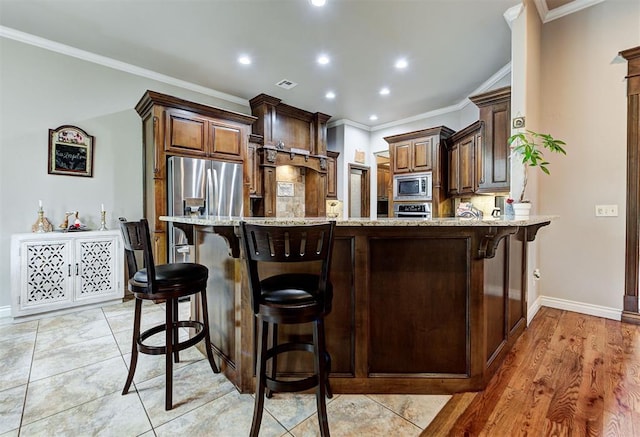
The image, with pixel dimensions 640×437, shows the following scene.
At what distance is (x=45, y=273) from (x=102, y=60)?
8.27ft

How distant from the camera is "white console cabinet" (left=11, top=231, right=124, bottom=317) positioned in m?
2.89

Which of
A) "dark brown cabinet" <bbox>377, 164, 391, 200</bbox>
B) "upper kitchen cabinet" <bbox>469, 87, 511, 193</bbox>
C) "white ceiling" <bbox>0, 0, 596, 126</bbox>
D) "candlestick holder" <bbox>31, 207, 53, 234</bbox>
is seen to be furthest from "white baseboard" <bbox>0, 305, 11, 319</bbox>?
"dark brown cabinet" <bbox>377, 164, 391, 200</bbox>

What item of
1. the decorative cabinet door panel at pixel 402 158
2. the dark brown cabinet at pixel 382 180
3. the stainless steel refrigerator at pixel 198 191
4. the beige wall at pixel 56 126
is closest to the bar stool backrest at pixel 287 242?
the stainless steel refrigerator at pixel 198 191

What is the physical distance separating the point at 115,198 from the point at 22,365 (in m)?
2.06

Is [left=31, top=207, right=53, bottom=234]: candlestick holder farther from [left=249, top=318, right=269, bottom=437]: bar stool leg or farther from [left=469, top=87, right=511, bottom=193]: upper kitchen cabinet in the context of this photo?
[left=469, top=87, right=511, bottom=193]: upper kitchen cabinet

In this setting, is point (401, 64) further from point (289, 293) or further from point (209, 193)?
point (289, 293)

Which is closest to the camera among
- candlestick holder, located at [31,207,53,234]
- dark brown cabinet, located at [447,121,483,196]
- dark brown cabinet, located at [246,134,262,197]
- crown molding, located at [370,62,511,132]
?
candlestick holder, located at [31,207,53,234]

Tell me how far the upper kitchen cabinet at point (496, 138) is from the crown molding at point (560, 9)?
81 centimetres

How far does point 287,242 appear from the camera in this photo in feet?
4.13

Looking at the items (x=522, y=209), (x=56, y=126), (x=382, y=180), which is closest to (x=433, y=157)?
(x=382, y=180)

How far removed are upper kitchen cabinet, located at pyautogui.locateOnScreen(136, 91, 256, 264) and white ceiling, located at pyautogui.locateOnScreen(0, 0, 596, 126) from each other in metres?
0.56

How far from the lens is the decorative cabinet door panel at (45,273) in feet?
9.55

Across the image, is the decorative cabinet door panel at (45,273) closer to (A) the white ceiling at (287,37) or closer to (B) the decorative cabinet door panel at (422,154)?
(A) the white ceiling at (287,37)

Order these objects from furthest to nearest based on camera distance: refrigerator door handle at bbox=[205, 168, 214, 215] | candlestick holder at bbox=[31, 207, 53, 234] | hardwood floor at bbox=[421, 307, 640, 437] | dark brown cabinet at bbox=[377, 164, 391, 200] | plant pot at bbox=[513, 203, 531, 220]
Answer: dark brown cabinet at bbox=[377, 164, 391, 200] → refrigerator door handle at bbox=[205, 168, 214, 215] → candlestick holder at bbox=[31, 207, 53, 234] → plant pot at bbox=[513, 203, 531, 220] → hardwood floor at bbox=[421, 307, 640, 437]
